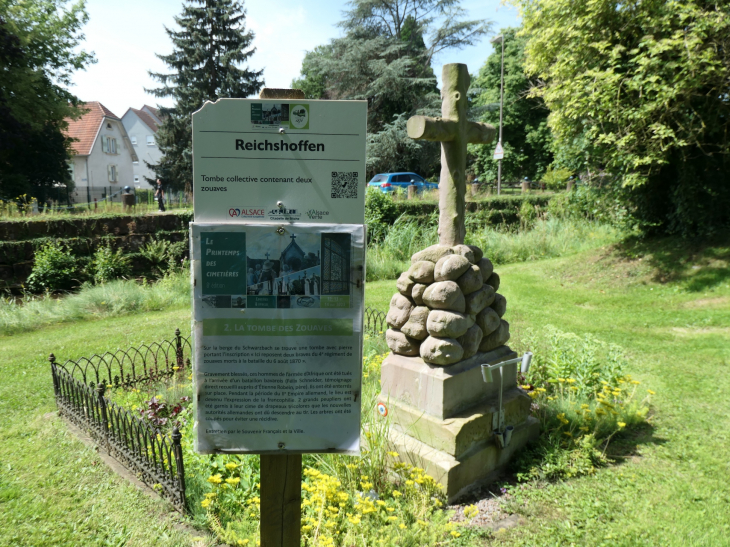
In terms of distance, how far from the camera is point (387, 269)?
446 inches

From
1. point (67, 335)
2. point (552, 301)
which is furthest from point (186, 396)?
point (552, 301)

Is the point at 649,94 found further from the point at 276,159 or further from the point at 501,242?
the point at 276,159

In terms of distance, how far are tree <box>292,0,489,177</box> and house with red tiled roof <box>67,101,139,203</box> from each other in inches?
725

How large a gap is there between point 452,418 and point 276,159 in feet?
8.33

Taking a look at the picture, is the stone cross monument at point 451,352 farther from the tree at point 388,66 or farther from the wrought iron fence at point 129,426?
the tree at point 388,66

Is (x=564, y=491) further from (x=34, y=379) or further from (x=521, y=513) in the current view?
(x=34, y=379)

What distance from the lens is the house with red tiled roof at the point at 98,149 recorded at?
36469 millimetres

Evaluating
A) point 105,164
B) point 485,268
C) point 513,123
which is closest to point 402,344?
point 485,268

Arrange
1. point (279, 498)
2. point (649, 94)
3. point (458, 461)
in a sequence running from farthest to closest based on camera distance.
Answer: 1. point (649, 94)
2. point (458, 461)
3. point (279, 498)

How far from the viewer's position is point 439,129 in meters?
3.79

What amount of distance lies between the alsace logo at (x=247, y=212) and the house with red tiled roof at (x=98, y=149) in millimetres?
37109

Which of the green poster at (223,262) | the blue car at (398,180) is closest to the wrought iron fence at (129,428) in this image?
the green poster at (223,262)

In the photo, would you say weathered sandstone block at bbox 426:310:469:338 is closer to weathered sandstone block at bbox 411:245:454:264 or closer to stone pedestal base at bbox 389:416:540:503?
weathered sandstone block at bbox 411:245:454:264

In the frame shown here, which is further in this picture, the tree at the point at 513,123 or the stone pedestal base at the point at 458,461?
the tree at the point at 513,123
